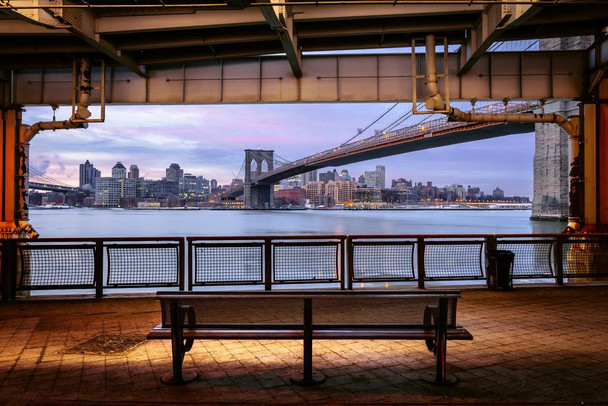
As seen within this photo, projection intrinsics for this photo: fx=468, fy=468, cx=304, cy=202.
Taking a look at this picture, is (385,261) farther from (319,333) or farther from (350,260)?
(319,333)

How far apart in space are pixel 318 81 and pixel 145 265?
8.41m

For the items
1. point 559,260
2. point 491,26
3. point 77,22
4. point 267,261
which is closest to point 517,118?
point 491,26

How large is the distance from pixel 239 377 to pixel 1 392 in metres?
2.09

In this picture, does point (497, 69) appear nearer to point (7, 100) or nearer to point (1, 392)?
point (1, 392)

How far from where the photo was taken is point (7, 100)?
49.2 ft

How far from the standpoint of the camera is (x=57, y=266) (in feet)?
28.2

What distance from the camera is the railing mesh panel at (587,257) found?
994 cm

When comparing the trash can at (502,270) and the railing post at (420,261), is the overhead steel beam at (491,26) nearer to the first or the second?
the trash can at (502,270)

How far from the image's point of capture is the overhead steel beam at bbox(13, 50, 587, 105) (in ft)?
47.2

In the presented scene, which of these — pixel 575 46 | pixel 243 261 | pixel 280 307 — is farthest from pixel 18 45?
pixel 575 46

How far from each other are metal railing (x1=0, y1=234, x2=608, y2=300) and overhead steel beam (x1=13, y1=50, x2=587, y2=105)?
643cm

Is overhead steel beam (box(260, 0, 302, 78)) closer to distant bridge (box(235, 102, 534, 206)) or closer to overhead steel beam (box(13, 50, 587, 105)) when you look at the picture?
overhead steel beam (box(13, 50, 587, 105))

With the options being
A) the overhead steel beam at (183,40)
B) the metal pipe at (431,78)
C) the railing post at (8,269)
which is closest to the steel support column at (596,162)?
the metal pipe at (431,78)

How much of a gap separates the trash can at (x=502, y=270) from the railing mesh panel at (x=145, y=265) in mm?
6061
